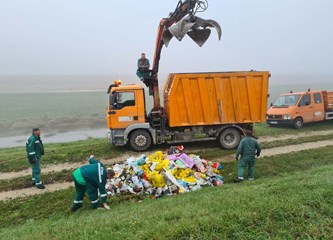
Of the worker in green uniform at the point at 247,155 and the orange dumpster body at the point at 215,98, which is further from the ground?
the orange dumpster body at the point at 215,98

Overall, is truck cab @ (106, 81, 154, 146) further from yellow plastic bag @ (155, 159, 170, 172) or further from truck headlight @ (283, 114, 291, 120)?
truck headlight @ (283, 114, 291, 120)

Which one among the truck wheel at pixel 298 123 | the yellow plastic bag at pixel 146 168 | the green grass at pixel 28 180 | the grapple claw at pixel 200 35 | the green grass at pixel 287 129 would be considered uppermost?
the grapple claw at pixel 200 35

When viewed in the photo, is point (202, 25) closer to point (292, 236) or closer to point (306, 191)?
point (306, 191)

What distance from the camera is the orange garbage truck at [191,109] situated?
1122 cm

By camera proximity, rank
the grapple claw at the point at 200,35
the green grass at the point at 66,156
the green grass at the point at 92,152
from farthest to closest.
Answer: the green grass at the point at 92,152
the green grass at the point at 66,156
the grapple claw at the point at 200,35

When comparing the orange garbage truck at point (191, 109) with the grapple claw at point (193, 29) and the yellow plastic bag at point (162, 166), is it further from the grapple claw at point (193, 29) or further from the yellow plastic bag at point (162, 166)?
the yellow plastic bag at point (162, 166)

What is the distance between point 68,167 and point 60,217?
4070 mm

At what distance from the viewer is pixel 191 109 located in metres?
11.3

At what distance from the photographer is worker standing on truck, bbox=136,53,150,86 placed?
38.1 feet

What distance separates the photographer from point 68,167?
33.4 feet

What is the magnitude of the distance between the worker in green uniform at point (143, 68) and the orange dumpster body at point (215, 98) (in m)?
0.91

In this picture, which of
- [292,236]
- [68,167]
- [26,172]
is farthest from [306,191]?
[26,172]

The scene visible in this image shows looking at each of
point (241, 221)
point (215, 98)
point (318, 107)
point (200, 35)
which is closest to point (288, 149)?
point (215, 98)

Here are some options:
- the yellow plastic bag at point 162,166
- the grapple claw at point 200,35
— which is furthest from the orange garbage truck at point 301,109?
the yellow plastic bag at point 162,166
